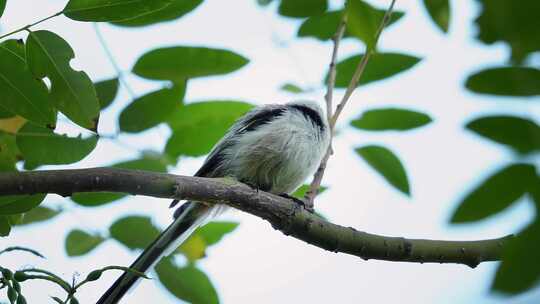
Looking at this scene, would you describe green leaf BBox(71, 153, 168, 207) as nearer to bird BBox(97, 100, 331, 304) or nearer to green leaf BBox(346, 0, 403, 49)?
bird BBox(97, 100, 331, 304)

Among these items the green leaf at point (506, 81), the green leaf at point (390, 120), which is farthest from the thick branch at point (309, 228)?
the green leaf at point (506, 81)

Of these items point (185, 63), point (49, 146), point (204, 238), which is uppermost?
point (185, 63)

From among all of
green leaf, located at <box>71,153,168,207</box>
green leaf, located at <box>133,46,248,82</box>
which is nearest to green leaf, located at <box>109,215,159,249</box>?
green leaf, located at <box>71,153,168,207</box>

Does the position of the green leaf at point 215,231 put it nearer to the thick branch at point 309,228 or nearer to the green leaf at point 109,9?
the thick branch at point 309,228

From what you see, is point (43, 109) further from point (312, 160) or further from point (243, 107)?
point (312, 160)

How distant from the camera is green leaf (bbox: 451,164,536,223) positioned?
2.70ft

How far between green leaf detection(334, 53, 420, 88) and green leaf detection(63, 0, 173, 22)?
1488 mm

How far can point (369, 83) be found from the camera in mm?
3230

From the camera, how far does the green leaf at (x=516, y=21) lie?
0.73m

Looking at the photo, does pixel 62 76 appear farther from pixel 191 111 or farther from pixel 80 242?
pixel 80 242

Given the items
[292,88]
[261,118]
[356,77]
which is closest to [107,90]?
[292,88]

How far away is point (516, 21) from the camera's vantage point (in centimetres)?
74

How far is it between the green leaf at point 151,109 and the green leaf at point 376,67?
88 centimetres

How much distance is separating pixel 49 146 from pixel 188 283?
0.80 meters
